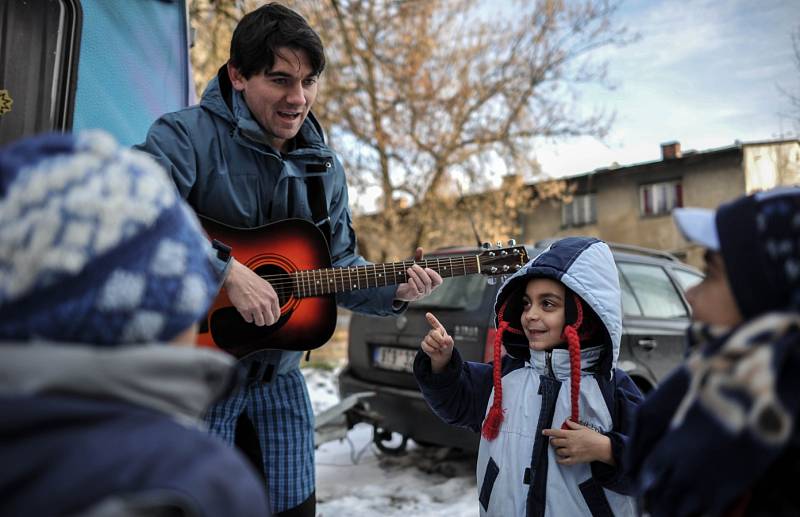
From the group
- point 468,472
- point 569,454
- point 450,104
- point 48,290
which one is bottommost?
point 468,472

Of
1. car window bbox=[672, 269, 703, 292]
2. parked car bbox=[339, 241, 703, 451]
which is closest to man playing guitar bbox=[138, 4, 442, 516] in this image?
parked car bbox=[339, 241, 703, 451]

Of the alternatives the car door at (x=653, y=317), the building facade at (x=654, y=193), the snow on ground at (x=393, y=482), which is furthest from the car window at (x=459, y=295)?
the building facade at (x=654, y=193)

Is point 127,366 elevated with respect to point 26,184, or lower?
lower

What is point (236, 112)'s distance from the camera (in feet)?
7.45

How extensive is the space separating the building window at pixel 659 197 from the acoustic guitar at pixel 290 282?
77.9 ft

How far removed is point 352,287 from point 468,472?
273 cm

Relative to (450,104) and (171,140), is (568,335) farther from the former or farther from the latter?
(450,104)

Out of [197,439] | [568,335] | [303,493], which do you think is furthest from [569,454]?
[197,439]

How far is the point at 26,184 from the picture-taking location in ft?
2.83

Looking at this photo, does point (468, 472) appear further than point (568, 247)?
Yes

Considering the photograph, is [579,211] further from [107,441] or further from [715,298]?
[107,441]

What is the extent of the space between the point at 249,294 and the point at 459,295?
2.61 metres

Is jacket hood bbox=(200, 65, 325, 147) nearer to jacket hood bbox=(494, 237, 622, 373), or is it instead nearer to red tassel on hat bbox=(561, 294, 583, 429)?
jacket hood bbox=(494, 237, 622, 373)

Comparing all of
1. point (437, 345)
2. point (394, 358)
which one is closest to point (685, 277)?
point (394, 358)
